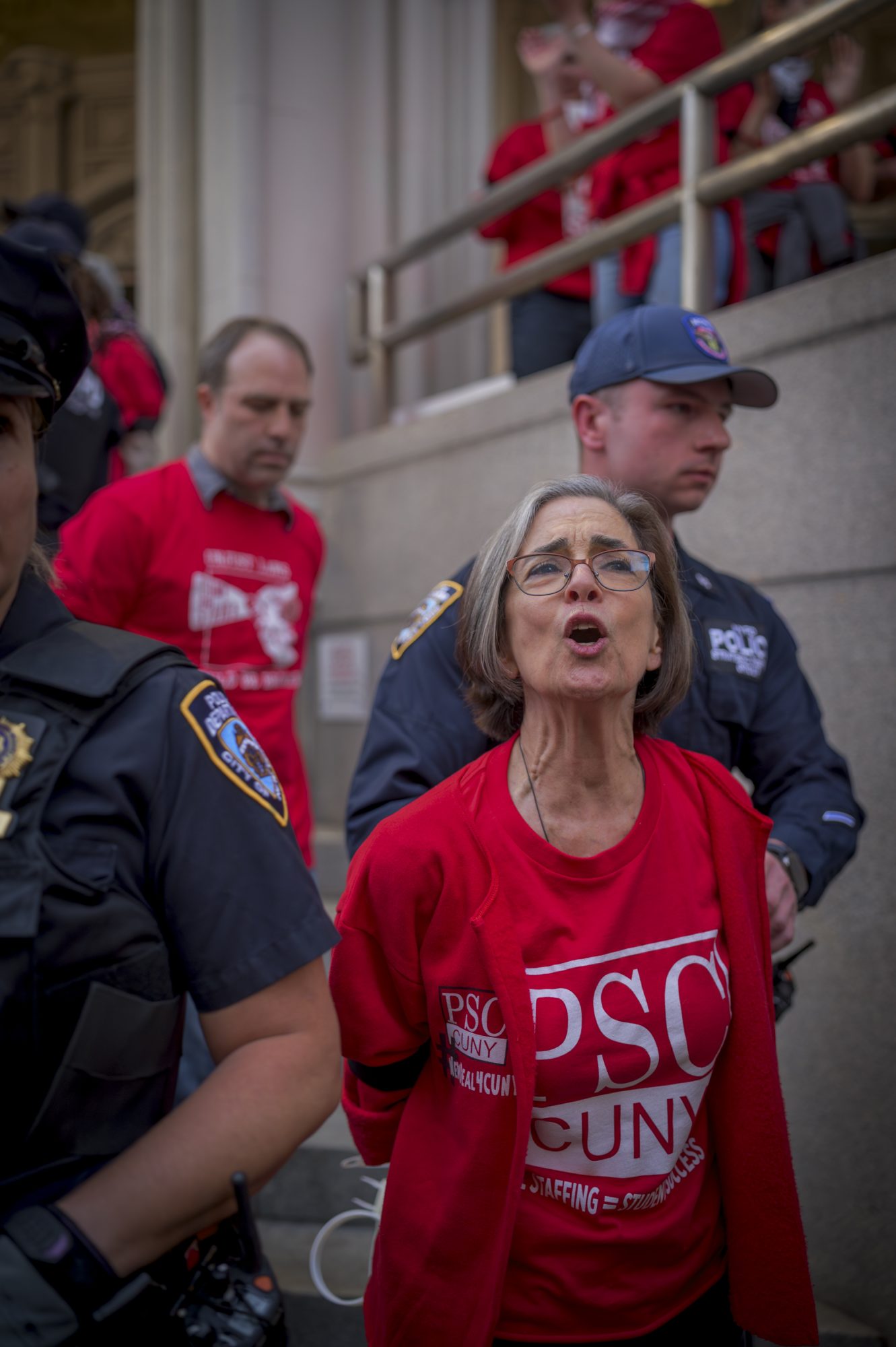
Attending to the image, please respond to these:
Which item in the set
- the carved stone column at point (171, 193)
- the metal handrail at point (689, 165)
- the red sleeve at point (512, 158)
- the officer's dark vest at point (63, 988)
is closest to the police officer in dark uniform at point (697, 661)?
the officer's dark vest at point (63, 988)

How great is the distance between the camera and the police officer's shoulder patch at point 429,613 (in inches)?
86.8

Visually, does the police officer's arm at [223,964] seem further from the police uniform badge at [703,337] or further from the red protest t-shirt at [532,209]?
the red protest t-shirt at [532,209]

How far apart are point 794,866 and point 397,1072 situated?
32.0 inches

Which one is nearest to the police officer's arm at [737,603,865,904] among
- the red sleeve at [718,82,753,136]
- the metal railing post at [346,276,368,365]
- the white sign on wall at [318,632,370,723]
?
the red sleeve at [718,82,753,136]

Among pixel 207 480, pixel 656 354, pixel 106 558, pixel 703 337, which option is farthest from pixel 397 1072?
pixel 207 480

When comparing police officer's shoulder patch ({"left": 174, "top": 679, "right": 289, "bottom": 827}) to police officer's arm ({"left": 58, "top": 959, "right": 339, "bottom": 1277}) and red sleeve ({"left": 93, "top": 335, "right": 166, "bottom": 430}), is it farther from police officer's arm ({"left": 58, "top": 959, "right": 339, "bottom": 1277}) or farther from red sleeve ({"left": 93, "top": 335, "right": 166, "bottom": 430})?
red sleeve ({"left": 93, "top": 335, "right": 166, "bottom": 430})

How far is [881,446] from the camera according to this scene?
10.3 ft

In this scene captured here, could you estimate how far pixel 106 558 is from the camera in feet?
10.3

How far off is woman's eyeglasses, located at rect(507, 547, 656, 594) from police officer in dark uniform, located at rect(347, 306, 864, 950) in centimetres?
34

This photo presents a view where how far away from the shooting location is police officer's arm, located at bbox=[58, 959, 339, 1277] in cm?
116

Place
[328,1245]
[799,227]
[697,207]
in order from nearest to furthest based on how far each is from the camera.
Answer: [328,1245] < [697,207] < [799,227]

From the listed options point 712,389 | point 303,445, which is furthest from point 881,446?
point 303,445

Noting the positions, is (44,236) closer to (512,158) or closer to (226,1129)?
(512,158)

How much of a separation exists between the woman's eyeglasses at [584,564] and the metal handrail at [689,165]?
218cm
